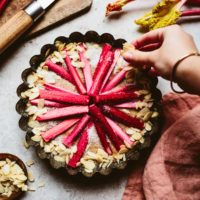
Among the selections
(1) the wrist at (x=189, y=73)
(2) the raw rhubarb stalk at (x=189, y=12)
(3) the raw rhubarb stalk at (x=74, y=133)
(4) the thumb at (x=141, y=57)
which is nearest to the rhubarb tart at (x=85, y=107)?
(3) the raw rhubarb stalk at (x=74, y=133)

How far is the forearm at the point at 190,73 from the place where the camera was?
993 millimetres

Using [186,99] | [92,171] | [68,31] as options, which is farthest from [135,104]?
[68,31]

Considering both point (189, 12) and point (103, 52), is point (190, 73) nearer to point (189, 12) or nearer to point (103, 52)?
point (103, 52)

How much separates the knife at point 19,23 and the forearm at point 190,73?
0.78 meters

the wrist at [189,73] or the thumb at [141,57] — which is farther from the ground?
the thumb at [141,57]

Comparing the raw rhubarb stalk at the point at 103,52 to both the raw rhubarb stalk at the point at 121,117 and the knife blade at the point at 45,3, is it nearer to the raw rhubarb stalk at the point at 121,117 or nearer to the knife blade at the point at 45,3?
the raw rhubarb stalk at the point at 121,117

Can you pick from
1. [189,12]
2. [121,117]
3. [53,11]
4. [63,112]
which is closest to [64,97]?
[63,112]

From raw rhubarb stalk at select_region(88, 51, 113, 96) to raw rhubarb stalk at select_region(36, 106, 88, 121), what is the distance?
0.09m

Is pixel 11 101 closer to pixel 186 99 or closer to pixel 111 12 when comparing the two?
pixel 111 12

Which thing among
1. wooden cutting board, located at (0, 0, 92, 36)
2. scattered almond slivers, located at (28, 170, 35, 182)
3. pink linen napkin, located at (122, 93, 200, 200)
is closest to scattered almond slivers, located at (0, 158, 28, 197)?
scattered almond slivers, located at (28, 170, 35, 182)

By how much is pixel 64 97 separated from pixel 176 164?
611 mm

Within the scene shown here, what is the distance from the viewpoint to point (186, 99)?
1.37 metres

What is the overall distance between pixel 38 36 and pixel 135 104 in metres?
0.65

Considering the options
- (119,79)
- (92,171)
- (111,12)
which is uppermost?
(111,12)
